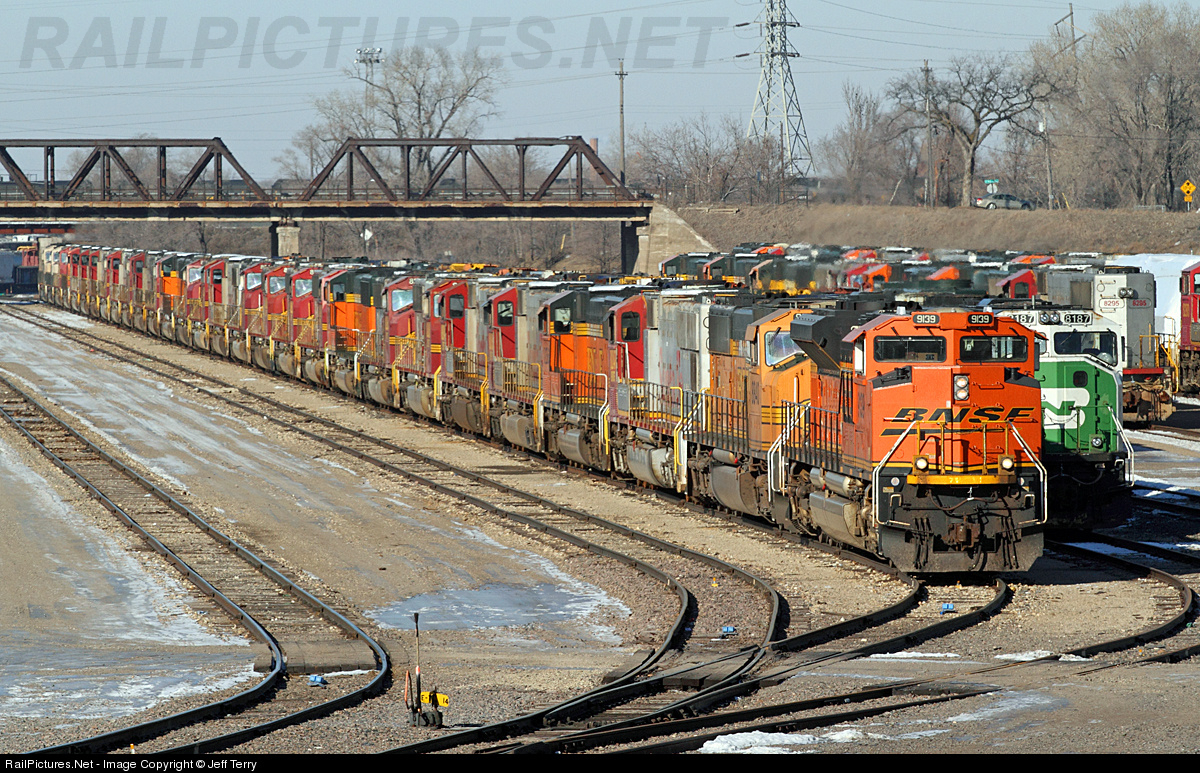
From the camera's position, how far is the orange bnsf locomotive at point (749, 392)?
1677cm

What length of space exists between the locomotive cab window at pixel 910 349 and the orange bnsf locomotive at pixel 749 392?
0.02m

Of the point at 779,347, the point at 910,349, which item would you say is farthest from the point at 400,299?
the point at 910,349

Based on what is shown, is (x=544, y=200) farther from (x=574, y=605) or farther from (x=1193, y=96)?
(x=574, y=605)

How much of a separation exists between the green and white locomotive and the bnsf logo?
252 centimetres

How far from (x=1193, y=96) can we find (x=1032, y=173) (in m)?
20.8

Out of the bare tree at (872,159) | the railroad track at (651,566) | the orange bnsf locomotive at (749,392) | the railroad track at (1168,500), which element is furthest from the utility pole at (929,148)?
the railroad track at (1168,500)

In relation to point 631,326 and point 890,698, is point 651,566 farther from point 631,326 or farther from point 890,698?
point 631,326

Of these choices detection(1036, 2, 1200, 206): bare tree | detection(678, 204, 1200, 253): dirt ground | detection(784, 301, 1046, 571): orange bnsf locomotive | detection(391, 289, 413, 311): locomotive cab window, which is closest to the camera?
detection(784, 301, 1046, 571): orange bnsf locomotive

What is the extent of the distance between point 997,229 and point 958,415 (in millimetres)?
66665

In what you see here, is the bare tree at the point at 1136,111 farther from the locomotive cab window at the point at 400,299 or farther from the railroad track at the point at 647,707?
the railroad track at the point at 647,707

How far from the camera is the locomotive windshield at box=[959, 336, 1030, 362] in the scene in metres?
16.9

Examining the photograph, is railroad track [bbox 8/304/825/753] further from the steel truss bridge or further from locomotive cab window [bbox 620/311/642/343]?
the steel truss bridge

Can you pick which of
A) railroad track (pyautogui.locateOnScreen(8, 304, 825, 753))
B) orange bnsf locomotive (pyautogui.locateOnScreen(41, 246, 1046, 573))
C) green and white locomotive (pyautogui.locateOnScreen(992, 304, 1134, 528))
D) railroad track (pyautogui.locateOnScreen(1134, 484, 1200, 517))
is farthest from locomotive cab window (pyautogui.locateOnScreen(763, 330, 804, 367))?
railroad track (pyautogui.locateOnScreen(1134, 484, 1200, 517))
